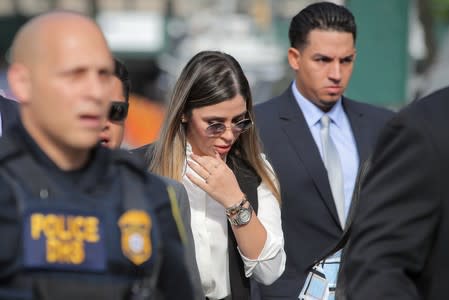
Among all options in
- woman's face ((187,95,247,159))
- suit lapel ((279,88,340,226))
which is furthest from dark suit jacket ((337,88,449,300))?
suit lapel ((279,88,340,226))

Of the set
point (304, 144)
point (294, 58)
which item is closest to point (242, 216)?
point (304, 144)

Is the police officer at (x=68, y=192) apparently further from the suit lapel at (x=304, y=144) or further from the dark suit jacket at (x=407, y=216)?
the suit lapel at (x=304, y=144)

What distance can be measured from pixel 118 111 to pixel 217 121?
18.6 inches

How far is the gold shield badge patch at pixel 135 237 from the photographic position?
356 centimetres

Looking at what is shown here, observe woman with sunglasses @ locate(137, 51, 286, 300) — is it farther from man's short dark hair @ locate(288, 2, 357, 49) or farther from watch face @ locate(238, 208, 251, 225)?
man's short dark hair @ locate(288, 2, 357, 49)

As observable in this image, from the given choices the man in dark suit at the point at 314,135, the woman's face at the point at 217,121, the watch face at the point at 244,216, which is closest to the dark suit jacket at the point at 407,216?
the watch face at the point at 244,216

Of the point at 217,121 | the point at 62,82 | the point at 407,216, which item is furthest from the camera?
the point at 217,121

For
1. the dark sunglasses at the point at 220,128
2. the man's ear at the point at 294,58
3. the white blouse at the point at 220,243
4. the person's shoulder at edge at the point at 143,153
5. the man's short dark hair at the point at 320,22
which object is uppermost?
the man's short dark hair at the point at 320,22

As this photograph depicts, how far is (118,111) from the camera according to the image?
19.4ft

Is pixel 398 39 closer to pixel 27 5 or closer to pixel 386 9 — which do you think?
pixel 386 9

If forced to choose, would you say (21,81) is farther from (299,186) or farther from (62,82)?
(299,186)

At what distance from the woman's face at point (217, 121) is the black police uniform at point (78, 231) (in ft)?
A: 7.62

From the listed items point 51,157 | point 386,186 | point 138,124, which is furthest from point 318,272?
point 138,124

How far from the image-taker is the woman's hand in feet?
19.2
